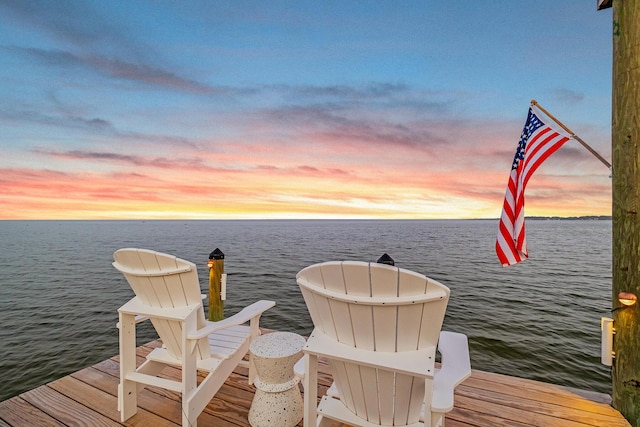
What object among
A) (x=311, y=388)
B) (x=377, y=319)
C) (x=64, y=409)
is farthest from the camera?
(x=64, y=409)

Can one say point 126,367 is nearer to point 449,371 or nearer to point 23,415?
point 23,415

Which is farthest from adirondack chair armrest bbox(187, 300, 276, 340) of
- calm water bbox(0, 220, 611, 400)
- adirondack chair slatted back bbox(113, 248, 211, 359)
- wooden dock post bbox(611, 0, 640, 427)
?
calm water bbox(0, 220, 611, 400)

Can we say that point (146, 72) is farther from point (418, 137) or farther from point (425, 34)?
point (418, 137)

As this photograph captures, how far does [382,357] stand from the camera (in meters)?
1.40

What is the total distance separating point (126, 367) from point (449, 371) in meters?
2.32

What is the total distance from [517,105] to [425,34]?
14.8ft

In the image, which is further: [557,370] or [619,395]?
[557,370]

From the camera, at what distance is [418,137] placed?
44.3ft

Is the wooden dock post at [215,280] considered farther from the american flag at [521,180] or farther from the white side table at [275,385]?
the american flag at [521,180]

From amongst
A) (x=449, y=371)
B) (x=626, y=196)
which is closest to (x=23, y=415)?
(x=449, y=371)

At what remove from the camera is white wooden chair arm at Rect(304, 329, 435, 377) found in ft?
4.29

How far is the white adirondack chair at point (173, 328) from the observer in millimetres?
2018

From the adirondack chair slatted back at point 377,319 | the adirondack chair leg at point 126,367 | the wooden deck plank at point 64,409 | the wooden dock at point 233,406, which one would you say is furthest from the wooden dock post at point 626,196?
the wooden deck plank at point 64,409

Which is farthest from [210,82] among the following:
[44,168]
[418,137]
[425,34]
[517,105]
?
[517,105]
